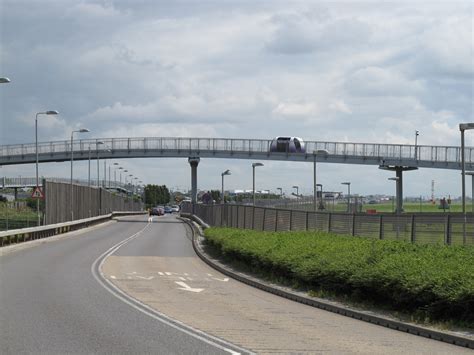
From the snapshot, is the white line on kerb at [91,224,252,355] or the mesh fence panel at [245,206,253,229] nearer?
the white line on kerb at [91,224,252,355]

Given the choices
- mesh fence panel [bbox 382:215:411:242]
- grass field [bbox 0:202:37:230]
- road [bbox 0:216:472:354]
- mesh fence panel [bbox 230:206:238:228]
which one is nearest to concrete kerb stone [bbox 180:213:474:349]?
road [bbox 0:216:472:354]

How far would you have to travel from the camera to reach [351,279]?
16406 millimetres

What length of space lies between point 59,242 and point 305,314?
27.2 meters

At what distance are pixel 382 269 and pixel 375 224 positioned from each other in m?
10.3

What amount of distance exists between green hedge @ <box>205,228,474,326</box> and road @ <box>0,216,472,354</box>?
3.06 ft

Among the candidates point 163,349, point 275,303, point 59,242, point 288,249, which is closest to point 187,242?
point 59,242

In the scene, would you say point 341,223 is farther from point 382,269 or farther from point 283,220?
point 382,269

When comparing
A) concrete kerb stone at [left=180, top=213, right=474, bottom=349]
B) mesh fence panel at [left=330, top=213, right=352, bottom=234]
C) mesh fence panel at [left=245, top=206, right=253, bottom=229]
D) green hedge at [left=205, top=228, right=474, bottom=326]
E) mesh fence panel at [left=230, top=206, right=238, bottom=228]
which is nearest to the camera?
concrete kerb stone at [left=180, top=213, right=474, bottom=349]

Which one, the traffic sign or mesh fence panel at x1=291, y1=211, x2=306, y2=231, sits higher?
the traffic sign

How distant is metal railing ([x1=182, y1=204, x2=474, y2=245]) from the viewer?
72.5 feet

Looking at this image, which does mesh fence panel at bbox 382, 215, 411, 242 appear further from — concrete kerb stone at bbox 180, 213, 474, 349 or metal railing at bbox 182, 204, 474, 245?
concrete kerb stone at bbox 180, 213, 474, 349

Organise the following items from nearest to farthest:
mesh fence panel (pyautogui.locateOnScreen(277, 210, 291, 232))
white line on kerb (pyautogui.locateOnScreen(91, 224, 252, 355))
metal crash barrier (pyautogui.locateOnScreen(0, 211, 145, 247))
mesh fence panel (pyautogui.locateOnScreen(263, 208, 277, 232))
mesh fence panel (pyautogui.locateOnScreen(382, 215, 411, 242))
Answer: white line on kerb (pyautogui.locateOnScreen(91, 224, 252, 355)), mesh fence panel (pyautogui.locateOnScreen(382, 215, 411, 242)), mesh fence panel (pyautogui.locateOnScreen(277, 210, 291, 232)), mesh fence panel (pyautogui.locateOnScreen(263, 208, 277, 232)), metal crash barrier (pyautogui.locateOnScreen(0, 211, 145, 247))

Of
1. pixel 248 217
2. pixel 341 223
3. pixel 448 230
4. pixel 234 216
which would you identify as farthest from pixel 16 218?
pixel 448 230

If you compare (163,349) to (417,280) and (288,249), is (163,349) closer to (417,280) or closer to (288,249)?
(417,280)
